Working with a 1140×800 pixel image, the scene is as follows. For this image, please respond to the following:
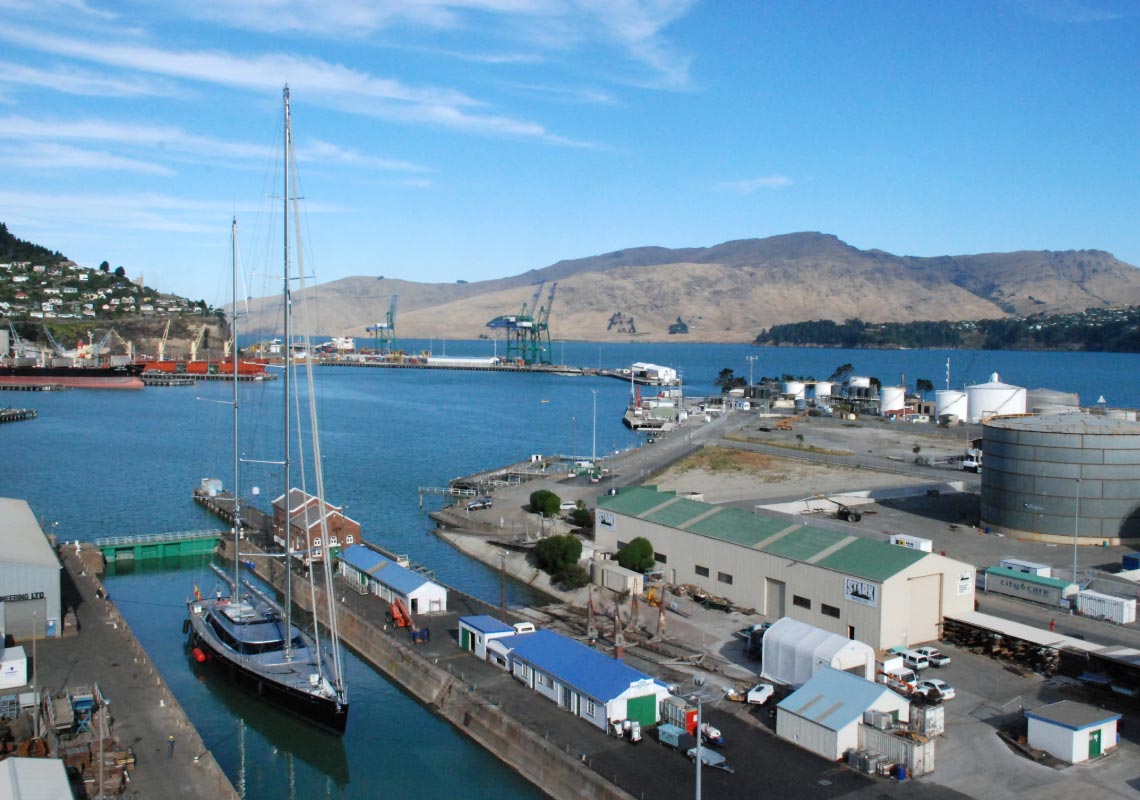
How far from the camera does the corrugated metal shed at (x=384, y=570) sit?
14086mm

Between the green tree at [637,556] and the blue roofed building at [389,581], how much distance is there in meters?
3.06

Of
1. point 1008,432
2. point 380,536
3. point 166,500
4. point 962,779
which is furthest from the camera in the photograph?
point 166,500

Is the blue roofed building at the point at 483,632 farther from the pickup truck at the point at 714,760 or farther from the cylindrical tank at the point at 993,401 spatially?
the cylindrical tank at the point at 993,401

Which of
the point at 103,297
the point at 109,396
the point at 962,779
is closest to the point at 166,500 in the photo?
the point at 962,779

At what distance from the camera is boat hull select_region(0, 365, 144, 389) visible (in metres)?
64.2

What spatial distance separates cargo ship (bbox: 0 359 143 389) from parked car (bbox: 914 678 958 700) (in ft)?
209

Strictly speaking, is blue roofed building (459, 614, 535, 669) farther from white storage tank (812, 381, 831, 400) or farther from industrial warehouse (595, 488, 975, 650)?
white storage tank (812, 381, 831, 400)

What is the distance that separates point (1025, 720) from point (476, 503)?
14.7 m

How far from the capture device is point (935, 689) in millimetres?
10555

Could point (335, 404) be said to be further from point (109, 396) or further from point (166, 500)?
point (166, 500)

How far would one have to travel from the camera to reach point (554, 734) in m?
9.77

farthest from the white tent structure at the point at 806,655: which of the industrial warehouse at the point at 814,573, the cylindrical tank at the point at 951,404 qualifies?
the cylindrical tank at the point at 951,404

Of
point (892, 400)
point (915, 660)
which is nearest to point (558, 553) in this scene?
point (915, 660)

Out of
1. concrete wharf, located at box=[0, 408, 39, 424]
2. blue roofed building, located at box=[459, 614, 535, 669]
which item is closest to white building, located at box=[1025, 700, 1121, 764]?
blue roofed building, located at box=[459, 614, 535, 669]
